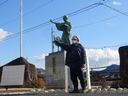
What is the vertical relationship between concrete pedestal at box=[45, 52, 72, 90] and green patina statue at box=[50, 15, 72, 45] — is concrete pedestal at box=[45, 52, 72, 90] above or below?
below

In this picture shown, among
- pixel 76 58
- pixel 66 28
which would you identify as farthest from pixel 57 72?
pixel 76 58

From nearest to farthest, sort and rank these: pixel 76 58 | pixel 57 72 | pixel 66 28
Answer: pixel 76 58 < pixel 57 72 < pixel 66 28

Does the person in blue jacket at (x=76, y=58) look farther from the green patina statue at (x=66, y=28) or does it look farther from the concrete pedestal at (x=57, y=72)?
the green patina statue at (x=66, y=28)

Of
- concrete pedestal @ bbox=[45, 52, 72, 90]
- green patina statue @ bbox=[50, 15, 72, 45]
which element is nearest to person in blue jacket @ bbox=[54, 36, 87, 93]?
concrete pedestal @ bbox=[45, 52, 72, 90]

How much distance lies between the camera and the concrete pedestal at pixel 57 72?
38.4ft

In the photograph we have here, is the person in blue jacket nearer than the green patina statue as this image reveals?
Yes

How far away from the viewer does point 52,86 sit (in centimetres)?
1227

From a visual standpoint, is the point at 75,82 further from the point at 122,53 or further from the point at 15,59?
the point at 15,59

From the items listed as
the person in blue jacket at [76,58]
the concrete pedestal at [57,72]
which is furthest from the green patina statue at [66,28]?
the person in blue jacket at [76,58]

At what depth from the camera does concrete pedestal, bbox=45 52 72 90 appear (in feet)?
38.4

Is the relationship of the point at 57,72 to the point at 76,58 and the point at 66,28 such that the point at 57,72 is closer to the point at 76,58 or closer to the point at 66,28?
the point at 66,28

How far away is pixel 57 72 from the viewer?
12.0 m

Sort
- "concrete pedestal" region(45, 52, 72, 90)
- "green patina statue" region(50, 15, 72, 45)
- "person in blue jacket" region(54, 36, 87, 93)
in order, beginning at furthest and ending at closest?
"green patina statue" region(50, 15, 72, 45)
"concrete pedestal" region(45, 52, 72, 90)
"person in blue jacket" region(54, 36, 87, 93)

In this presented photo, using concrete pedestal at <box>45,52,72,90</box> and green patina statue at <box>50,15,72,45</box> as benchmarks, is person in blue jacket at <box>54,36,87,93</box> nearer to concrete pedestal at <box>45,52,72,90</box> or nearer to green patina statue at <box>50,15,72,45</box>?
concrete pedestal at <box>45,52,72,90</box>
